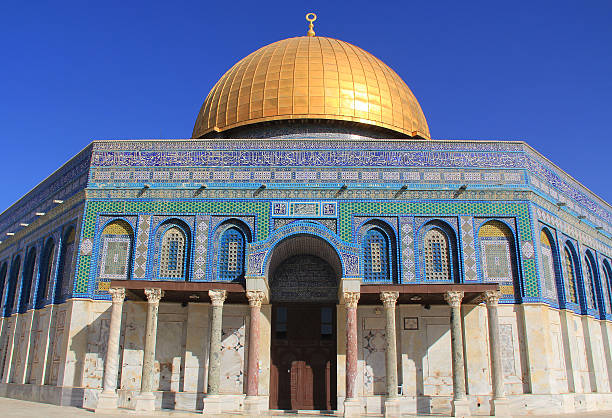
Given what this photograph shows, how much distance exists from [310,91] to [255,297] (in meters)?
9.05

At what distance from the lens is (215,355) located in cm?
1605

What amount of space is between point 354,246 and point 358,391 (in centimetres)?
425

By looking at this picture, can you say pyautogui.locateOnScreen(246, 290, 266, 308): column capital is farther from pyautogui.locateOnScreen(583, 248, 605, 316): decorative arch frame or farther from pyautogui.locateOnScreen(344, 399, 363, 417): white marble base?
pyautogui.locateOnScreen(583, 248, 605, 316): decorative arch frame

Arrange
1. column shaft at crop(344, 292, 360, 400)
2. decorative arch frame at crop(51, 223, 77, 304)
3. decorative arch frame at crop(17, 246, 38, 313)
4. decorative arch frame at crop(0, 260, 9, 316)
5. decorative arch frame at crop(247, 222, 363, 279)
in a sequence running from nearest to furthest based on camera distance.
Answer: column shaft at crop(344, 292, 360, 400), decorative arch frame at crop(247, 222, 363, 279), decorative arch frame at crop(51, 223, 77, 304), decorative arch frame at crop(17, 246, 38, 313), decorative arch frame at crop(0, 260, 9, 316)

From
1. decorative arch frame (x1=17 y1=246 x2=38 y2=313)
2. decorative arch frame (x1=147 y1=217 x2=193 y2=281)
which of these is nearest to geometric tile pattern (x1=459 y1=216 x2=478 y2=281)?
decorative arch frame (x1=147 y1=217 x2=193 y2=281)

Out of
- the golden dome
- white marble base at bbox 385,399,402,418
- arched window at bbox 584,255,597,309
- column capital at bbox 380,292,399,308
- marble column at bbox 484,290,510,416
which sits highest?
the golden dome

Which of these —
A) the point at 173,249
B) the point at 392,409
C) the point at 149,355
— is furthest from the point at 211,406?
the point at 173,249

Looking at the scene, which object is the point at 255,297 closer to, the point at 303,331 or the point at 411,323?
the point at 303,331

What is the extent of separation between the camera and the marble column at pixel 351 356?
609 inches

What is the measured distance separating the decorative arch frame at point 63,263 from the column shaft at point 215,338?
5707 millimetres

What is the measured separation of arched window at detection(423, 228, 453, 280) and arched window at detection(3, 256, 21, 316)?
53.8 feet

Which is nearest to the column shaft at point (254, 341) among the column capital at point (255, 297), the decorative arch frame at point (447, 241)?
the column capital at point (255, 297)

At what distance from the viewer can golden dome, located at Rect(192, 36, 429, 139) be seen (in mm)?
21859

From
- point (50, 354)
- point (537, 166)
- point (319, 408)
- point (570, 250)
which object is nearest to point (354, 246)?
point (319, 408)
